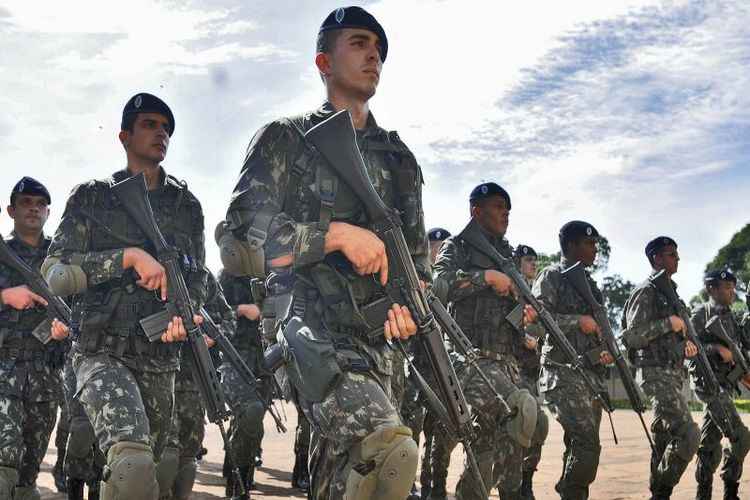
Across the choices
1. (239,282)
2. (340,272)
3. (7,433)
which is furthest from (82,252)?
(239,282)

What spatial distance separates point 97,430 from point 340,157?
79.1 inches

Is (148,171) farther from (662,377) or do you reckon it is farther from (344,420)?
(662,377)

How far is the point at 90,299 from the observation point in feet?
16.1

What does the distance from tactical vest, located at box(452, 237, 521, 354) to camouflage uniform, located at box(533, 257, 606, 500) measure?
103cm

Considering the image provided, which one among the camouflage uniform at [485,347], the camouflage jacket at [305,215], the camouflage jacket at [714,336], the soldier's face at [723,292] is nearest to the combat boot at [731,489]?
the camouflage jacket at [714,336]

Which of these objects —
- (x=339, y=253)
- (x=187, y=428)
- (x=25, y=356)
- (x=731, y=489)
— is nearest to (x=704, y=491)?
(x=731, y=489)

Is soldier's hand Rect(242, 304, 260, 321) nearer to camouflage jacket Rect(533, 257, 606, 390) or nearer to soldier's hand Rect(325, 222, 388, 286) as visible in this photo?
camouflage jacket Rect(533, 257, 606, 390)

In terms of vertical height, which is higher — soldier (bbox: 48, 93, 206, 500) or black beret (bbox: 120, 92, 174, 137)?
black beret (bbox: 120, 92, 174, 137)

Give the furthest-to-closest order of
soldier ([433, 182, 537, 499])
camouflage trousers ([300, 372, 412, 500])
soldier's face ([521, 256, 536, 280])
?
soldier's face ([521, 256, 536, 280])
soldier ([433, 182, 537, 499])
camouflage trousers ([300, 372, 412, 500])

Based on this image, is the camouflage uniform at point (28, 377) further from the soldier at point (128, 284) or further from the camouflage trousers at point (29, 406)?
the soldier at point (128, 284)

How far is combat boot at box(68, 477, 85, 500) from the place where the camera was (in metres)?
6.61

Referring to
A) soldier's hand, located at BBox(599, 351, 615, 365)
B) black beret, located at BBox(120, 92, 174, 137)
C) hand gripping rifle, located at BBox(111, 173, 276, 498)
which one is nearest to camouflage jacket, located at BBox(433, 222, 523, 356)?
soldier's hand, located at BBox(599, 351, 615, 365)

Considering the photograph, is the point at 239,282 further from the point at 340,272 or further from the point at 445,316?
the point at 340,272

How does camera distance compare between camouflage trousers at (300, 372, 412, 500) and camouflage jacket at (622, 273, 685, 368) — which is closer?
camouflage trousers at (300, 372, 412, 500)
